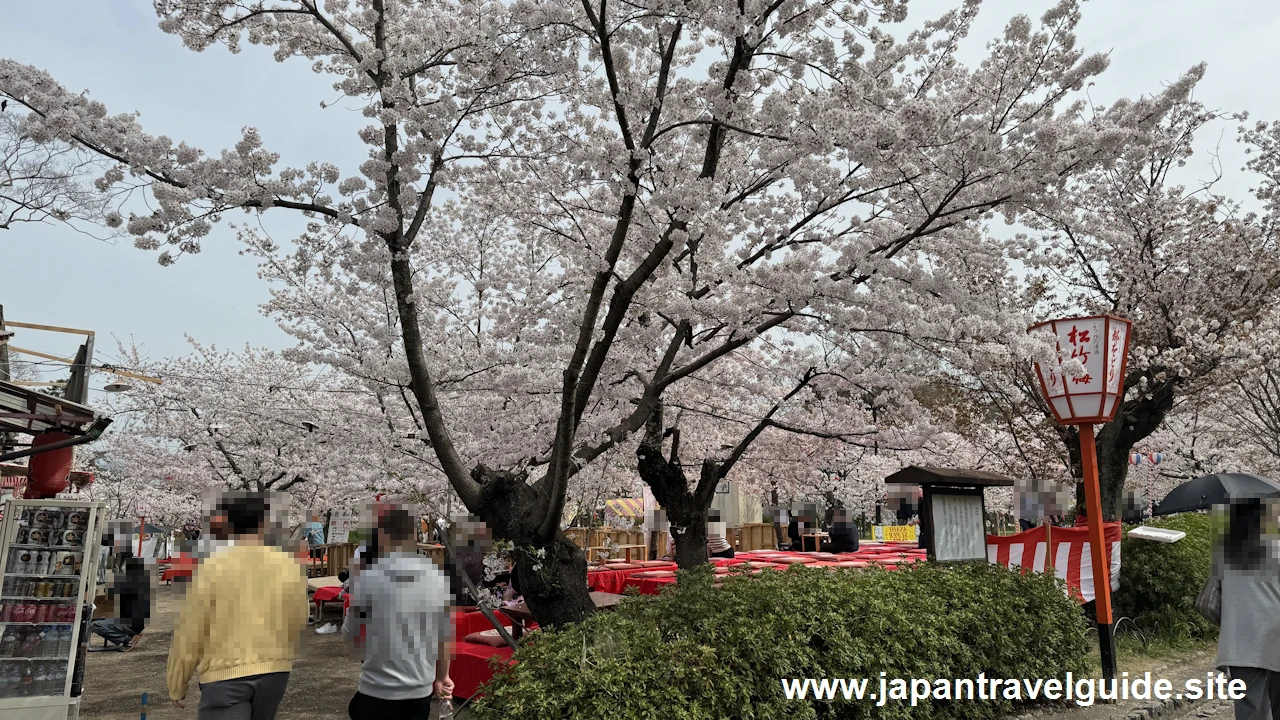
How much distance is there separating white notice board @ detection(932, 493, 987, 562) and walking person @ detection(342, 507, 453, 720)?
4.95m

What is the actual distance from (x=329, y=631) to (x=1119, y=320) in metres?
10.4

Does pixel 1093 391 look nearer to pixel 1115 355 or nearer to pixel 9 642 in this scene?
pixel 1115 355

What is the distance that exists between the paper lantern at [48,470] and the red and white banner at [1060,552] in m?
9.49

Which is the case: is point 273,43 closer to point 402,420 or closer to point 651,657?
point 651,657

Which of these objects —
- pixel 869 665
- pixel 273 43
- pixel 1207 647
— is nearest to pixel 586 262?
pixel 273 43

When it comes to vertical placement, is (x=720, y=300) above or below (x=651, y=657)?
above

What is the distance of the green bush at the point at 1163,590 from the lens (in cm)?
868

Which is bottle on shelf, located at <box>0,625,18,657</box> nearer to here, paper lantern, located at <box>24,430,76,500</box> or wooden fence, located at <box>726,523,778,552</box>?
paper lantern, located at <box>24,430,76,500</box>

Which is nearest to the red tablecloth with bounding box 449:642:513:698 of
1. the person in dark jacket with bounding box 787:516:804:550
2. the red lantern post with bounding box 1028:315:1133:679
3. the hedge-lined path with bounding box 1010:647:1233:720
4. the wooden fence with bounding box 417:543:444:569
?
the wooden fence with bounding box 417:543:444:569

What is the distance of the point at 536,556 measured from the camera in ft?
17.4

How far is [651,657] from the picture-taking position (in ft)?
11.9

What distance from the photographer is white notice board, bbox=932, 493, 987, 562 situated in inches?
265

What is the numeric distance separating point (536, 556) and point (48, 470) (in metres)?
5.74

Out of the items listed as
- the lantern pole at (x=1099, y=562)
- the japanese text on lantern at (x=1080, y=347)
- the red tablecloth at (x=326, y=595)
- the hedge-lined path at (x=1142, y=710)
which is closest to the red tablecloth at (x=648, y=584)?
the hedge-lined path at (x=1142, y=710)
